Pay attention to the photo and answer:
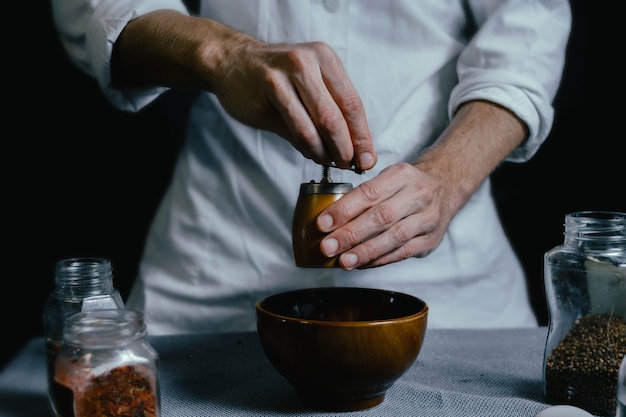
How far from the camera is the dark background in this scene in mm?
1896

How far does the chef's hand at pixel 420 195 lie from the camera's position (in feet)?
2.76

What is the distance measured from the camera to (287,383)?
2.89 feet

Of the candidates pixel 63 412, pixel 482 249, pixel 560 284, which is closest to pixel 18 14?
pixel 482 249

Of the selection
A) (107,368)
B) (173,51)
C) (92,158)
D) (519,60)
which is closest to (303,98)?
(173,51)

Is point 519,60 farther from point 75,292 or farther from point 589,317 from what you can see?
point 75,292

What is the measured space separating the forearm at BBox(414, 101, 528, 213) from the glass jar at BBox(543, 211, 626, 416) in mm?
251

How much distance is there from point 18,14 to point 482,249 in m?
1.34

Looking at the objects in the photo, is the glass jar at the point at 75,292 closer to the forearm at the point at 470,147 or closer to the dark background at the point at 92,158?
the forearm at the point at 470,147

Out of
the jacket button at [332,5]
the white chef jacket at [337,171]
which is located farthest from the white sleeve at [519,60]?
the jacket button at [332,5]

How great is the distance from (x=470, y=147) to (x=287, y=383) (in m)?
0.46

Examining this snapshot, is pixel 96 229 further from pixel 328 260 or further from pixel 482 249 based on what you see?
pixel 328 260

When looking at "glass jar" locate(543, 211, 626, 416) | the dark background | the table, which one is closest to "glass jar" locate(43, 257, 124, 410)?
the table

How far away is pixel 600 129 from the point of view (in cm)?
190

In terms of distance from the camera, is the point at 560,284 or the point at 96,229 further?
the point at 96,229
